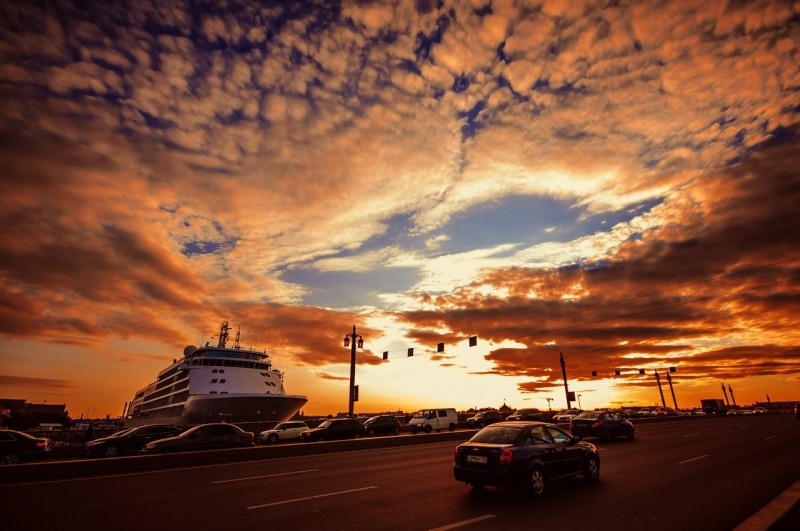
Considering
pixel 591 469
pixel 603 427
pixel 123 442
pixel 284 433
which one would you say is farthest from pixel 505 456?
pixel 284 433

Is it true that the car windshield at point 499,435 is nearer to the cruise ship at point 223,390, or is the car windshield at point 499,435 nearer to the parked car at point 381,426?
the parked car at point 381,426

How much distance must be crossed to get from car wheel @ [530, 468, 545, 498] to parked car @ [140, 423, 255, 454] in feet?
56.3

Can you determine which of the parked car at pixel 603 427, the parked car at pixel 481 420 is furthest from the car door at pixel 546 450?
the parked car at pixel 481 420

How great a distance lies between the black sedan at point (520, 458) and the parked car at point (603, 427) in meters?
15.0

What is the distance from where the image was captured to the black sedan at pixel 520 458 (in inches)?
321

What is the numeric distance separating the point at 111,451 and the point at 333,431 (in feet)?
41.5

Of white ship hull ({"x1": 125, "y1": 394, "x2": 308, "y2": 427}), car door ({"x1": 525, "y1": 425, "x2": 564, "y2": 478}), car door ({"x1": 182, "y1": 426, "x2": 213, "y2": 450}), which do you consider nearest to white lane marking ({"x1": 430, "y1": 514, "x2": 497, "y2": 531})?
car door ({"x1": 525, "y1": 425, "x2": 564, "y2": 478})

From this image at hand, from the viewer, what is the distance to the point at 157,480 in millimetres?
11719

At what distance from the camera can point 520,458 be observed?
8.24m

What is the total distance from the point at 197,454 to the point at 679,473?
52.8 ft

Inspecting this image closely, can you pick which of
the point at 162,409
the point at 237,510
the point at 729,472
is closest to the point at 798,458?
the point at 729,472

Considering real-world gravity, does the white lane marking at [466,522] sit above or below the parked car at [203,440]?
below

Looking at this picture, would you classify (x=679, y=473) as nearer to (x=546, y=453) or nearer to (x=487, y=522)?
(x=546, y=453)

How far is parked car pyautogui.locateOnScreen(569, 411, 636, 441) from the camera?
23.0 m
